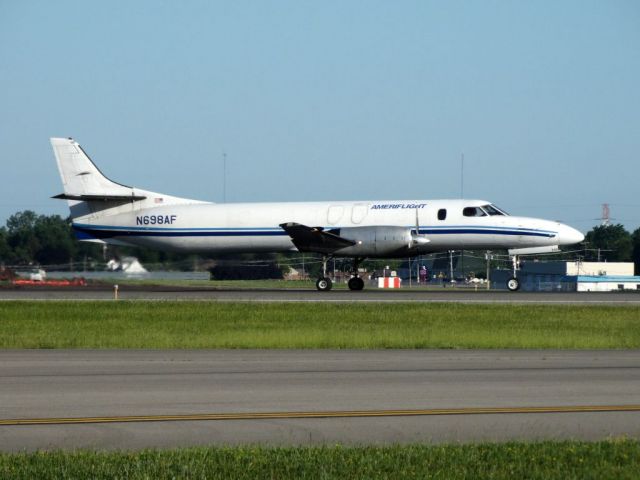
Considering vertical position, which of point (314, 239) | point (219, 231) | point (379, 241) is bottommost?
point (379, 241)

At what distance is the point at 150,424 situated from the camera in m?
11.2

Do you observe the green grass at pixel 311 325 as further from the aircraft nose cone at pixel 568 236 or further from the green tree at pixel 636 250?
the green tree at pixel 636 250

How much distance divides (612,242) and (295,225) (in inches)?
3582

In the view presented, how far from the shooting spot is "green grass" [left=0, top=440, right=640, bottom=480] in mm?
8758

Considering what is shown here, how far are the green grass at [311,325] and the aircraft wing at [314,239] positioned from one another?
842 cm

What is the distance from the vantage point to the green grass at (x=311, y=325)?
23.1 m

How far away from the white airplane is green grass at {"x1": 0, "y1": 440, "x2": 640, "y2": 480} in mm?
34022

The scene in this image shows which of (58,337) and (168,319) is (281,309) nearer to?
(168,319)

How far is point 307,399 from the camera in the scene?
13180 millimetres

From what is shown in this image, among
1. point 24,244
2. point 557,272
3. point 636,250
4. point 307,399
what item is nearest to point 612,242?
point 636,250

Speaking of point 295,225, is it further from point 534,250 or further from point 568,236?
point 568,236

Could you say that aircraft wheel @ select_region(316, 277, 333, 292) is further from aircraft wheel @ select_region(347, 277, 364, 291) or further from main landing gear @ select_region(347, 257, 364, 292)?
aircraft wheel @ select_region(347, 277, 364, 291)

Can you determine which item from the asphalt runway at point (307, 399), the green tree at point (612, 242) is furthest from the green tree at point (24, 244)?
the green tree at point (612, 242)

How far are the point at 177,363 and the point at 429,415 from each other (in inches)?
281
